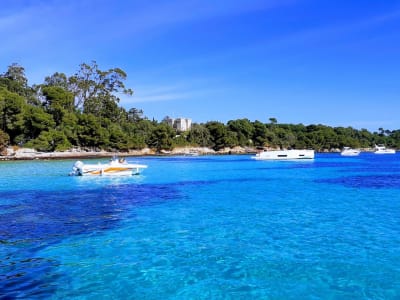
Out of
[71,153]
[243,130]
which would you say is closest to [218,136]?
[243,130]

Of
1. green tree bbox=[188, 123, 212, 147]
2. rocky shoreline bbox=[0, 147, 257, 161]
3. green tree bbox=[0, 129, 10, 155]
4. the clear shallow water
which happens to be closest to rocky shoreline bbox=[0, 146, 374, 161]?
rocky shoreline bbox=[0, 147, 257, 161]

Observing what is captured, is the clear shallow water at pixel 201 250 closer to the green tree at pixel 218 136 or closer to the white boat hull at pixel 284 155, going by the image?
the white boat hull at pixel 284 155

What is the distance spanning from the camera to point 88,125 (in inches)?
3716

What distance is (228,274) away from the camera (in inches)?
346

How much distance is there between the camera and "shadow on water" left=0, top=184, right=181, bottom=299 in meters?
8.35

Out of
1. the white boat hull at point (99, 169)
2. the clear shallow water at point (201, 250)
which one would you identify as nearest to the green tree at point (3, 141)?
the white boat hull at point (99, 169)

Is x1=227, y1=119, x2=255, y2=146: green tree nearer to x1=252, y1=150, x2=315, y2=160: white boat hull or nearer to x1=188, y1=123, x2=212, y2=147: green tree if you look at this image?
x1=188, y1=123, x2=212, y2=147: green tree

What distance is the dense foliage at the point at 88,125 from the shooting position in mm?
84238

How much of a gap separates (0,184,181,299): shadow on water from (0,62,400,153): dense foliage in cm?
6388

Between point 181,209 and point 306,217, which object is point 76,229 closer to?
point 181,209

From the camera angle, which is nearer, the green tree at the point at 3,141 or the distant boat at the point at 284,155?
the green tree at the point at 3,141

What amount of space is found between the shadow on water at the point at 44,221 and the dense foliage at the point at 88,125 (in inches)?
2515

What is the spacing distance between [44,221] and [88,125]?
3259 inches

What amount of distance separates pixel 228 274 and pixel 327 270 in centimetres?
235
